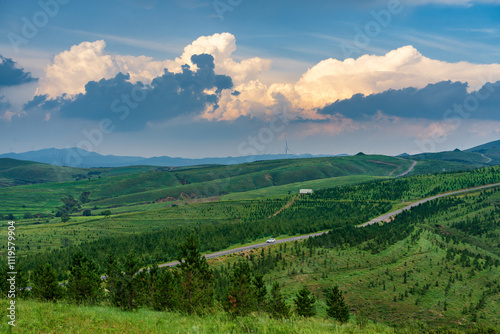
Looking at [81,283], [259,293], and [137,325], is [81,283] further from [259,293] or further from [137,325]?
[137,325]

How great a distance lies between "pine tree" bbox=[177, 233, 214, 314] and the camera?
29.1 meters

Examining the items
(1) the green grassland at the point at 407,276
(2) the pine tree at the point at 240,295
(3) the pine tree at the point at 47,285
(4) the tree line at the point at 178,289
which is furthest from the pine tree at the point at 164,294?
(1) the green grassland at the point at 407,276

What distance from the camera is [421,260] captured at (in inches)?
2266

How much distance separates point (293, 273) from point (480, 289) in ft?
90.6

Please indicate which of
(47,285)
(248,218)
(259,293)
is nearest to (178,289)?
(259,293)

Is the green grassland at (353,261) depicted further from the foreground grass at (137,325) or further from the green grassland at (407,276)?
the green grassland at (407,276)

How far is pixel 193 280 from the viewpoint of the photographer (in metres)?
30.1

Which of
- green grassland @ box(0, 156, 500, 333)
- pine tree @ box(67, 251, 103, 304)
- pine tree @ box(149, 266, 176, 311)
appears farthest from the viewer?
pine tree @ box(67, 251, 103, 304)

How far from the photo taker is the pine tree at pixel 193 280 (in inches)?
1145

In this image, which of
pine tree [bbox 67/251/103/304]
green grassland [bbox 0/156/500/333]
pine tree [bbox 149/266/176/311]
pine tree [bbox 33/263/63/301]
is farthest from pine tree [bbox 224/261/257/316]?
pine tree [bbox 33/263/63/301]

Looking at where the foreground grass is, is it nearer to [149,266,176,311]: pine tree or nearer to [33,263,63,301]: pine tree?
[149,266,176,311]: pine tree

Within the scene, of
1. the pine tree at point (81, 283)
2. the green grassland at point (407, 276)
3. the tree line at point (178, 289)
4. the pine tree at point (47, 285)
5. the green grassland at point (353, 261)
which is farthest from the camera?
the green grassland at point (407, 276)

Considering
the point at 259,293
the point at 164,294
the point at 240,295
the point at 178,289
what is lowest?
the point at 259,293

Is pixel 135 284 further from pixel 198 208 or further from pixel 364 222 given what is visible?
pixel 198 208
